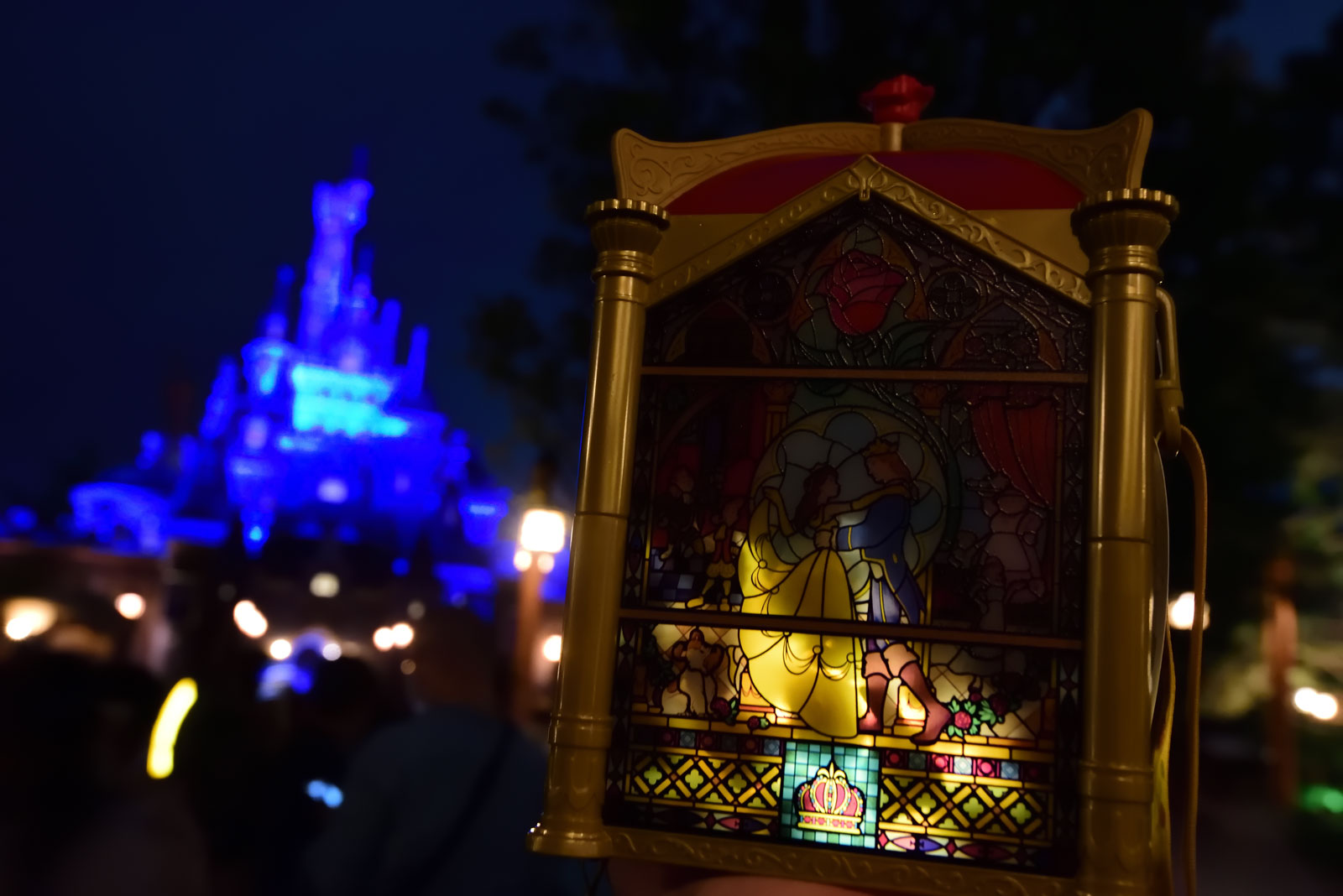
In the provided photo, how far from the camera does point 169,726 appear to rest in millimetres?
3363

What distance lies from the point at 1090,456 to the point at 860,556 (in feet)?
0.97

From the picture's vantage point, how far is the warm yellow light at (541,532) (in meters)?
4.53

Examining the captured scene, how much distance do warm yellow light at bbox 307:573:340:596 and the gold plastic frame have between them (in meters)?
4.88

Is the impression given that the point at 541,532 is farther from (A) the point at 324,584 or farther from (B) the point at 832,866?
(B) the point at 832,866

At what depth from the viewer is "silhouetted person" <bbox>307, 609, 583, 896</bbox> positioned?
2.32 m

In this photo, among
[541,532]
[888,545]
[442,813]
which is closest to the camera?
[888,545]

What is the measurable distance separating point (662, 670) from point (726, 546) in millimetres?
178

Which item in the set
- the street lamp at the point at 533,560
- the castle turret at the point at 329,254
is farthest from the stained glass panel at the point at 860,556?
the castle turret at the point at 329,254

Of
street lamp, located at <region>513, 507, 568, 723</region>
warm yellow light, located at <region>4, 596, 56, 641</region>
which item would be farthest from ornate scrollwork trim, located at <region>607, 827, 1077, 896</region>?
warm yellow light, located at <region>4, 596, 56, 641</region>

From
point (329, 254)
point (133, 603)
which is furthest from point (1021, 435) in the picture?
point (329, 254)

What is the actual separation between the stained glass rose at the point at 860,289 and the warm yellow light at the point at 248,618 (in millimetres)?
3870

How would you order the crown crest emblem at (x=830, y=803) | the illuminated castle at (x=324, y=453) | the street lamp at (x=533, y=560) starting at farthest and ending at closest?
the illuminated castle at (x=324, y=453), the street lamp at (x=533, y=560), the crown crest emblem at (x=830, y=803)

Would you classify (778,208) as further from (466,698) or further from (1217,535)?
(1217,535)

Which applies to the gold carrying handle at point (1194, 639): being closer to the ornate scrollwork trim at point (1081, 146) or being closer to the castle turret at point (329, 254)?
the ornate scrollwork trim at point (1081, 146)
